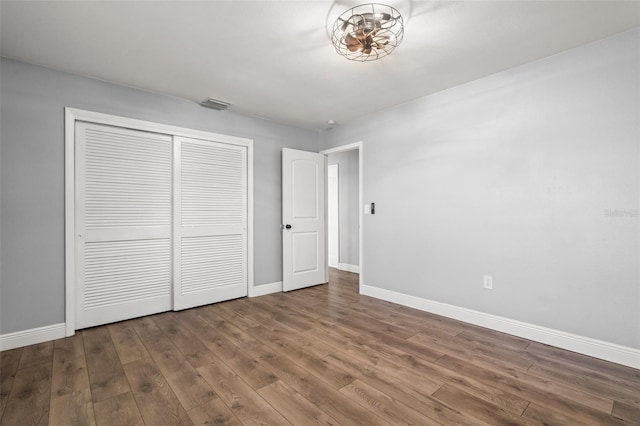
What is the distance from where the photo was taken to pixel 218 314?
133 inches

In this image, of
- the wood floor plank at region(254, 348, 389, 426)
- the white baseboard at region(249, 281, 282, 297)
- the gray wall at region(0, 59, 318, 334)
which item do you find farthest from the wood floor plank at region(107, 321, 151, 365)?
the white baseboard at region(249, 281, 282, 297)

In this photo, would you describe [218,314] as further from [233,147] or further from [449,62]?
[449,62]

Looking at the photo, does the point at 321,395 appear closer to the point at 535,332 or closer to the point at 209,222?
the point at 535,332

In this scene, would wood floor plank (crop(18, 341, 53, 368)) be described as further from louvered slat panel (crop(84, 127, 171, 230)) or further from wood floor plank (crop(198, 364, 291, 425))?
wood floor plank (crop(198, 364, 291, 425))

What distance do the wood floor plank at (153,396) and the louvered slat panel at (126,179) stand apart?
1569 millimetres

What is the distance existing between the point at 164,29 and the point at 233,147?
1841 mm

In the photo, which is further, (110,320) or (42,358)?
(110,320)

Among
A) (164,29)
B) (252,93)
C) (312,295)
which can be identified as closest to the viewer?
(164,29)

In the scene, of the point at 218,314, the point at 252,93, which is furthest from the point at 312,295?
the point at 252,93

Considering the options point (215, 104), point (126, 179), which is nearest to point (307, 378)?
point (126, 179)

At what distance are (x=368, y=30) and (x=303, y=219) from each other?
9.55ft

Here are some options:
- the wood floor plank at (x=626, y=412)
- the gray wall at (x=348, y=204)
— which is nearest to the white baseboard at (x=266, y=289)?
the gray wall at (x=348, y=204)

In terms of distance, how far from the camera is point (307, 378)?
207cm

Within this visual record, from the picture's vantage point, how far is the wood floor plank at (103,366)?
76.1 inches
